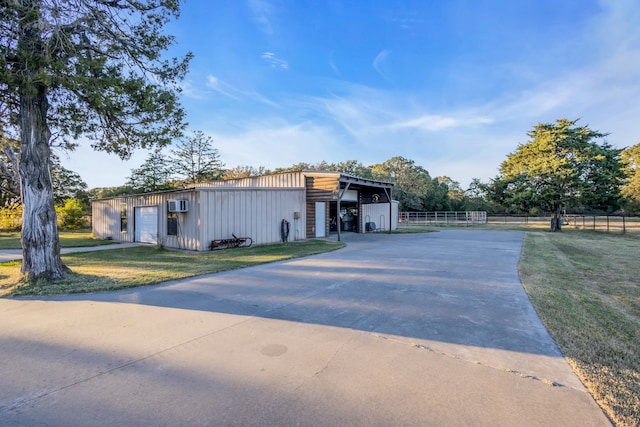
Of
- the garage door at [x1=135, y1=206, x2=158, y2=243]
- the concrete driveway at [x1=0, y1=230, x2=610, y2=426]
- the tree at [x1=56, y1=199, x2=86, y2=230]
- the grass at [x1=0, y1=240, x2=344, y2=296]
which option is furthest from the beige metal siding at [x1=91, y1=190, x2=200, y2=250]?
the tree at [x1=56, y1=199, x2=86, y2=230]

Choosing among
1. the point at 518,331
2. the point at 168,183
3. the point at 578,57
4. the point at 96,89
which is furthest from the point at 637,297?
the point at 168,183

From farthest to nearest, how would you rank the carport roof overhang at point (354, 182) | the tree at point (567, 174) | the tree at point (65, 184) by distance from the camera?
the tree at point (65, 184)
the tree at point (567, 174)
the carport roof overhang at point (354, 182)

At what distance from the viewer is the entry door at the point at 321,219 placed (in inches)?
607

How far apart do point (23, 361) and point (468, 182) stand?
55.3 meters

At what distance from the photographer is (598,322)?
374 centimetres

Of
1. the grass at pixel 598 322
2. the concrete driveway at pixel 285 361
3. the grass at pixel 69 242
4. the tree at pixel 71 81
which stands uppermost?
the tree at pixel 71 81

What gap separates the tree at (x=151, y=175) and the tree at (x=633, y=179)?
162ft

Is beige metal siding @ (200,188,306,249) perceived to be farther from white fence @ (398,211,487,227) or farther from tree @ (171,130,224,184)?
white fence @ (398,211,487,227)

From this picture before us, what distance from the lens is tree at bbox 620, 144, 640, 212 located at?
114 ft

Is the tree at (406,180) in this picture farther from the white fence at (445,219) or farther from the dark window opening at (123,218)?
the dark window opening at (123,218)

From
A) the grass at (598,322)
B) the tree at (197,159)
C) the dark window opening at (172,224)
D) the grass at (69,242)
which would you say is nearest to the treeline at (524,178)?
the tree at (197,159)

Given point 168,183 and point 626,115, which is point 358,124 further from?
point 168,183

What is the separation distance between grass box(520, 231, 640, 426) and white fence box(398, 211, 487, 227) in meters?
26.0

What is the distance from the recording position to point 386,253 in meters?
9.71
